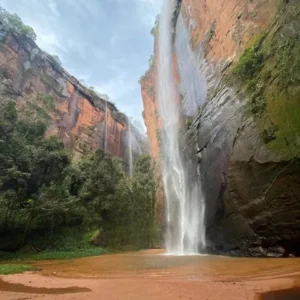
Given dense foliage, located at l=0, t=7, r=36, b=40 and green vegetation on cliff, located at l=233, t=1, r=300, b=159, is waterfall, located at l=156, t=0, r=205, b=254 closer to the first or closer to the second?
green vegetation on cliff, located at l=233, t=1, r=300, b=159

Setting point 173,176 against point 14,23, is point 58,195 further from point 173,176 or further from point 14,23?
point 14,23

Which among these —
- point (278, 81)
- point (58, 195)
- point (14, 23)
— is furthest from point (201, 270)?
point (14, 23)

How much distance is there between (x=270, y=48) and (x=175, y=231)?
529 inches

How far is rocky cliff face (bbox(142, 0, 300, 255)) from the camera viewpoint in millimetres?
9781

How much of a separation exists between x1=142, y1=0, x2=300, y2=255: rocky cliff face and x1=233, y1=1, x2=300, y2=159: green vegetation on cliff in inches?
1.5

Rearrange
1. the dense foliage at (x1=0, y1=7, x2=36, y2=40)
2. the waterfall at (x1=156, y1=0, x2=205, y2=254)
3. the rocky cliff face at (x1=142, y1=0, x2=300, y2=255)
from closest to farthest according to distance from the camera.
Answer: the rocky cliff face at (x1=142, y1=0, x2=300, y2=255) < the waterfall at (x1=156, y1=0, x2=205, y2=254) < the dense foliage at (x1=0, y1=7, x2=36, y2=40)

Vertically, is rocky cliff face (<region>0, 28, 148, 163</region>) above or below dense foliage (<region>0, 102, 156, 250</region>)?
above

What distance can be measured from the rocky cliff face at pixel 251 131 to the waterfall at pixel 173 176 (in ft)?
4.47

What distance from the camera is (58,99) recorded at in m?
34.2

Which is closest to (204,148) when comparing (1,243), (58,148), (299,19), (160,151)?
(299,19)

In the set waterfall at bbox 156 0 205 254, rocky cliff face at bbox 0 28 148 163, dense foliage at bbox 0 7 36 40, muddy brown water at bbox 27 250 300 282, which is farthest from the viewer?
dense foliage at bbox 0 7 36 40

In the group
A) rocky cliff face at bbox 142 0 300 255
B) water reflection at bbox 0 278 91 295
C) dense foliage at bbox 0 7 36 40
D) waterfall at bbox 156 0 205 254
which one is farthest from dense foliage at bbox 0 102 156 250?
dense foliage at bbox 0 7 36 40

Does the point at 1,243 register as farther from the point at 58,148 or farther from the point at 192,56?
the point at 192,56

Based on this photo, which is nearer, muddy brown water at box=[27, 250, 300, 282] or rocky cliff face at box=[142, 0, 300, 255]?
muddy brown water at box=[27, 250, 300, 282]
